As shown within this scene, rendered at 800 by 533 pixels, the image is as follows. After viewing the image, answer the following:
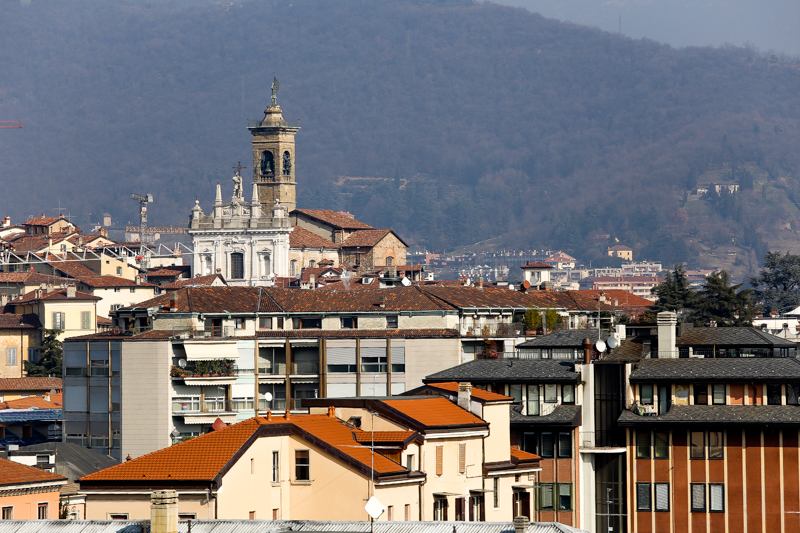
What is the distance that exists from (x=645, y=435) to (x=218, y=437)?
16.0 meters

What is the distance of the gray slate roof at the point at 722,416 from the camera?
44.6 m

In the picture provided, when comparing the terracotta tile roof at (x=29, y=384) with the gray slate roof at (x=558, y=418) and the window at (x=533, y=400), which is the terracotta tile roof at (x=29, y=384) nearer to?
the window at (x=533, y=400)

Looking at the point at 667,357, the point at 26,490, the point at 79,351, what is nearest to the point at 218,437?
the point at 26,490

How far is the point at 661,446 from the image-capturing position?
150 feet

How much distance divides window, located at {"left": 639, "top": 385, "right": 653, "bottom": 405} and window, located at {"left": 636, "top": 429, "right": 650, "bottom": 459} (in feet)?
4.27

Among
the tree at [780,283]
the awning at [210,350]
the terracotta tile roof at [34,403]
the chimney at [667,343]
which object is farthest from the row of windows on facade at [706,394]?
the tree at [780,283]

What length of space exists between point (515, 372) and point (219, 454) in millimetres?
17098

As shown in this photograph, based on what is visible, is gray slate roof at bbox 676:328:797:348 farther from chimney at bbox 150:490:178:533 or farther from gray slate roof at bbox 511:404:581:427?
chimney at bbox 150:490:178:533

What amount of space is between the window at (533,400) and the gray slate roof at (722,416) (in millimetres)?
2365

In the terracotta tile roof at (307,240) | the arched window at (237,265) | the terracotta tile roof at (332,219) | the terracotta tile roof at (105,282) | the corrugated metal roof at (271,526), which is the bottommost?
the corrugated metal roof at (271,526)

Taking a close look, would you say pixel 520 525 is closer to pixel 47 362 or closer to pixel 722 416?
pixel 722 416

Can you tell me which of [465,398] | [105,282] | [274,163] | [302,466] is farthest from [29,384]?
[274,163]

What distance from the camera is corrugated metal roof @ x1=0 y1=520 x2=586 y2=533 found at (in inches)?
1059

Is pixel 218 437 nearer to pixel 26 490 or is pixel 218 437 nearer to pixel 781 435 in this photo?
pixel 26 490
